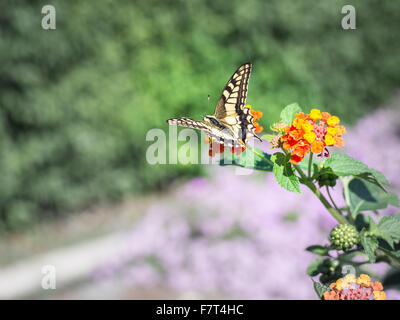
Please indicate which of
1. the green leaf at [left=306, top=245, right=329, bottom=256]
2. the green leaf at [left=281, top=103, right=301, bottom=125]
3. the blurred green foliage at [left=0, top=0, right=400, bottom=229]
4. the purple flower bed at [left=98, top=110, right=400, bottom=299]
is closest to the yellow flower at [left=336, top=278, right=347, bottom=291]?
the green leaf at [left=306, top=245, right=329, bottom=256]

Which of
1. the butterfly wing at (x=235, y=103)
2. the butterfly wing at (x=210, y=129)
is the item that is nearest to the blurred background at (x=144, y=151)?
the butterfly wing at (x=235, y=103)

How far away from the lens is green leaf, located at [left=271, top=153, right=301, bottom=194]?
0.78 meters

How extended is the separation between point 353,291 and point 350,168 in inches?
9.5

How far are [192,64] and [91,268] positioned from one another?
7.17 ft

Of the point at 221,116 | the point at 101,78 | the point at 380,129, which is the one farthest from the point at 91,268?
the point at 380,129

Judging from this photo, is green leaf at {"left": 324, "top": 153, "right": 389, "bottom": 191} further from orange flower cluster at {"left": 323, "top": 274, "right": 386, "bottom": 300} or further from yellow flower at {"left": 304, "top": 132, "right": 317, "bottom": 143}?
orange flower cluster at {"left": 323, "top": 274, "right": 386, "bottom": 300}

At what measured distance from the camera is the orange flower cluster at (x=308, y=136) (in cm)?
81

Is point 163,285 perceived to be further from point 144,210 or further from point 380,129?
point 380,129

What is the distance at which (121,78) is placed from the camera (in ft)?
12.4

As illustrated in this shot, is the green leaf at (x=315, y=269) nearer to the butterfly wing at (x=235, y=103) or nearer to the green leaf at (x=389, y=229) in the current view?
the green leaf at (x=389, y=229)

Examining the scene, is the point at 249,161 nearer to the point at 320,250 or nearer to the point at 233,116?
the point at 320,250

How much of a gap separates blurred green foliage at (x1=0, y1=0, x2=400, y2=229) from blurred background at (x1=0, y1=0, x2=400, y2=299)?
12mm

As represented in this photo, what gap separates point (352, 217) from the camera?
0.94 m
